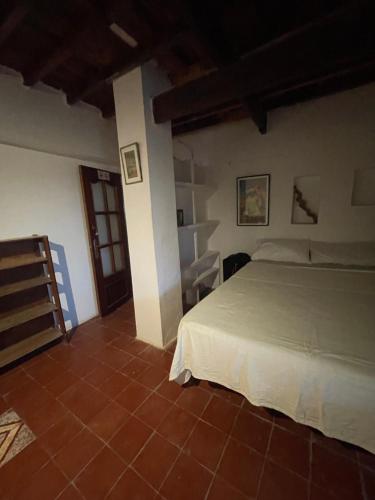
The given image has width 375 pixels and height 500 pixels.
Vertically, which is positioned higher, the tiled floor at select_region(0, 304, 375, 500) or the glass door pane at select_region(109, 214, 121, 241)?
the glass door pane at select_region(109, 214, 121, 241)

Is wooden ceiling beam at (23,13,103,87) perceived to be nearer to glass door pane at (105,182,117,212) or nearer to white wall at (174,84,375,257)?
glass door pane at (105,182,117,212)

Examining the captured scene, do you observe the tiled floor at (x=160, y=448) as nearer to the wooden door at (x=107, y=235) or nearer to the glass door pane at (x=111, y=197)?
the wooden door at (x=107, y=235)

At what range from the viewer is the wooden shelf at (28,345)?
1896mm

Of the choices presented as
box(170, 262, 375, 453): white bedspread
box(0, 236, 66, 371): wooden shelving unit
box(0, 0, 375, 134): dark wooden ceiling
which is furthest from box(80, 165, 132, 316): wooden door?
box(170, 262, 375, 453): white bedspread

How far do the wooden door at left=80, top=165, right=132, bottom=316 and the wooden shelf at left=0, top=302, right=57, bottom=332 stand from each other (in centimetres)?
67

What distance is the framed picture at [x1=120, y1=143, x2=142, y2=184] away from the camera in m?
1.84

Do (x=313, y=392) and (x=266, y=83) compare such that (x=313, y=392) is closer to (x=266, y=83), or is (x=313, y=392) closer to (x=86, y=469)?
(x=86, y=469)

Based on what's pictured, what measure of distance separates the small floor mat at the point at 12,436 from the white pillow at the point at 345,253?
295cm

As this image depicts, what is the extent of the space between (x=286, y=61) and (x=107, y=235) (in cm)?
257

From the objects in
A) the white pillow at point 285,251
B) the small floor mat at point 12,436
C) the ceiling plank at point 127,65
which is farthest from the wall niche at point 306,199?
the small floor mat at point 12,436

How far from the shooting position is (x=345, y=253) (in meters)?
2.35

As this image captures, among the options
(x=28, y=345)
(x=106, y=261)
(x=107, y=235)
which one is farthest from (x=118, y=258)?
(x=28, y=345)

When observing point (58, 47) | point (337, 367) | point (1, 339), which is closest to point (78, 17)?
point (58, 47)

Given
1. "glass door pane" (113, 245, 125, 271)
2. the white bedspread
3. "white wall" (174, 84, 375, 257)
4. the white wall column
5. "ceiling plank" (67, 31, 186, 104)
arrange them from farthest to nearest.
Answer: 1. "glass door pane" (113, 245, 125, 271)
2. "white wall" (174, 84, 375, 257)
3. the white wall column
4. "ceiling plank" (67, 31, 186, 104)
5. the white bedspread
